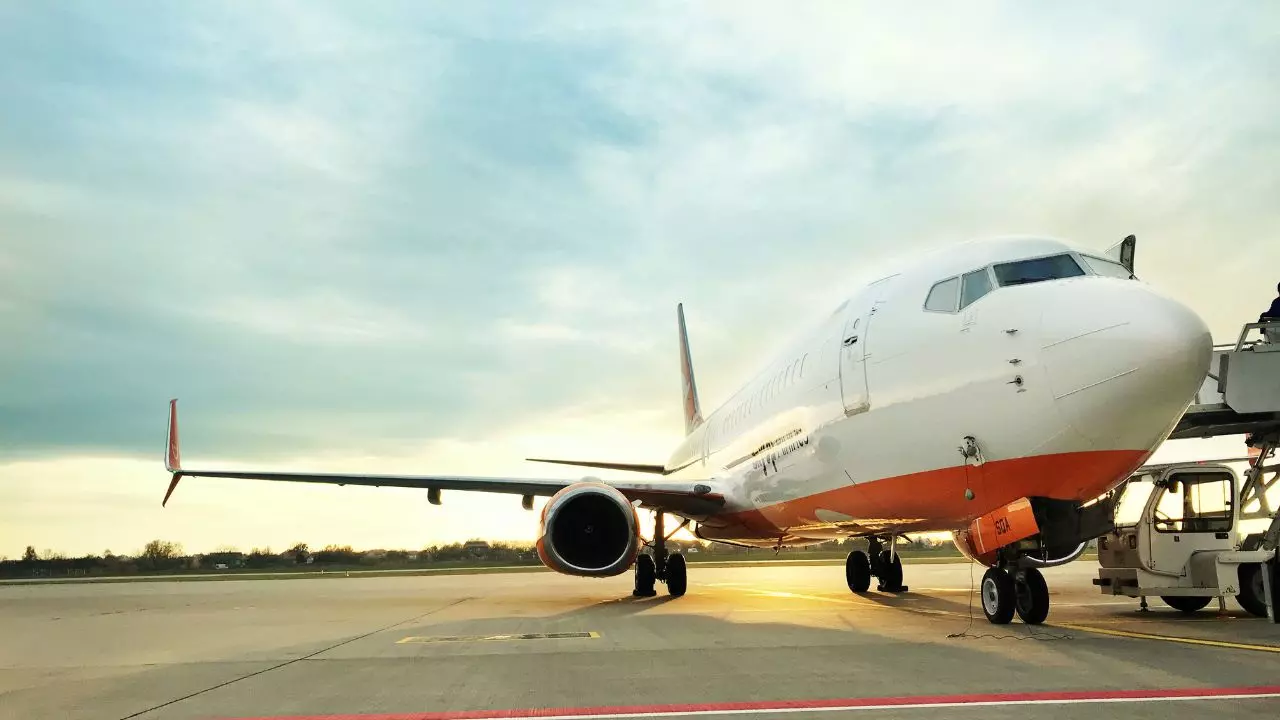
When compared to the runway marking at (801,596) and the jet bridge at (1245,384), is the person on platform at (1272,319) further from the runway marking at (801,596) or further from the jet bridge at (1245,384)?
the runway marking at (801,596)

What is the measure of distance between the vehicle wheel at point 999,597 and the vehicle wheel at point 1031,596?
0.22 feet

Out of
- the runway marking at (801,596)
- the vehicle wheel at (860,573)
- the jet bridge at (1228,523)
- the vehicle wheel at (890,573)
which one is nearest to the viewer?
the jet bridge at (1228,523)

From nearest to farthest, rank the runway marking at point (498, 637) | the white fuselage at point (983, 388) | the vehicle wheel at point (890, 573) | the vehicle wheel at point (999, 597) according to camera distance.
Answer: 1. the white fuselage at point (983, 388)
2. the vehicle wheel at point (999, 597)
3. the runway marking at point (498, 637)
4. the vehicle wheel at point (890, 573)

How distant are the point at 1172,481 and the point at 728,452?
23.4ft

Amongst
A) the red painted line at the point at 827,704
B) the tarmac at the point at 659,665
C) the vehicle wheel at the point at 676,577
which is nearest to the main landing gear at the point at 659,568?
the vehicle wheel at the point at 676,577

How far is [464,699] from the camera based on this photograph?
5.69 meters

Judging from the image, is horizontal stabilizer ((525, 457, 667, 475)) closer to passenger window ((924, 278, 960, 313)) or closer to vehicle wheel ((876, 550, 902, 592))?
vehicle wheel ((876, 550, 902, 592))

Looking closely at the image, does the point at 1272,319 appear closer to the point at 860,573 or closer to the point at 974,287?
the point at 974,287

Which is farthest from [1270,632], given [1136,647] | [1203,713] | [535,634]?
[535,634]

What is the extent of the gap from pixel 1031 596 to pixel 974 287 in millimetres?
3176

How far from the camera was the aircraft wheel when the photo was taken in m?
17.5

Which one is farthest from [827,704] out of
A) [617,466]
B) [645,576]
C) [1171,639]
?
[617,466]

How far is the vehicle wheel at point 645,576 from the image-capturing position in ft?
59.9

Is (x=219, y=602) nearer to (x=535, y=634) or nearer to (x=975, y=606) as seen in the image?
(x=535, y=634)
